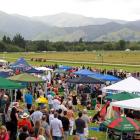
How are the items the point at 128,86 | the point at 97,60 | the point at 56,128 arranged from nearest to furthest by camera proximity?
the point at 56,128
the point at 128,86
the point at 97,60

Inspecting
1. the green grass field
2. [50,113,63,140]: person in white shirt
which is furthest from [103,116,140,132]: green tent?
the green grass field

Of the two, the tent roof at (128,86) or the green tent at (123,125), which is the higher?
the tent roof at (128,86)

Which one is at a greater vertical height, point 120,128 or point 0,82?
point 0,82

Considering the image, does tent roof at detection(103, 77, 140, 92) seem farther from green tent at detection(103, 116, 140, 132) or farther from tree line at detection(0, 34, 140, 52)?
tree line at detection(0, 34, 140, 52)

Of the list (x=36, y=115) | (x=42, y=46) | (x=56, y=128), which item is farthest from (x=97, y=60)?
(x=56, y=128)

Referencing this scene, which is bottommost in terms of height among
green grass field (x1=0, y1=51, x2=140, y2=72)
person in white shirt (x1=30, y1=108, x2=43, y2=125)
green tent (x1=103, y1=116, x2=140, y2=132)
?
green grass field (x1=0, y1=51, x2=140, y2=72)

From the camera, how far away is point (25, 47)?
468 ft

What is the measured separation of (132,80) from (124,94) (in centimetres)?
370

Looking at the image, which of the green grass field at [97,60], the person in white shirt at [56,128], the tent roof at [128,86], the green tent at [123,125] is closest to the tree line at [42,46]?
the green grass field at [97,60]

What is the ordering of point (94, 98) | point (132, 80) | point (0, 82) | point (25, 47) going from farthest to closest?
point (25, 47), point (94, 98), point (132, 80), point (0, 82)

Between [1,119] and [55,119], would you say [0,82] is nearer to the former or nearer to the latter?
[1,119]

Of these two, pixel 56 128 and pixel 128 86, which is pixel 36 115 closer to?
pixel 56 128

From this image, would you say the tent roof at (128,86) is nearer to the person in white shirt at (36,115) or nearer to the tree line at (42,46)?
the person in white shirt at (36,115)

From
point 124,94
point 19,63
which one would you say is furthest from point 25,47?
point 124,94
